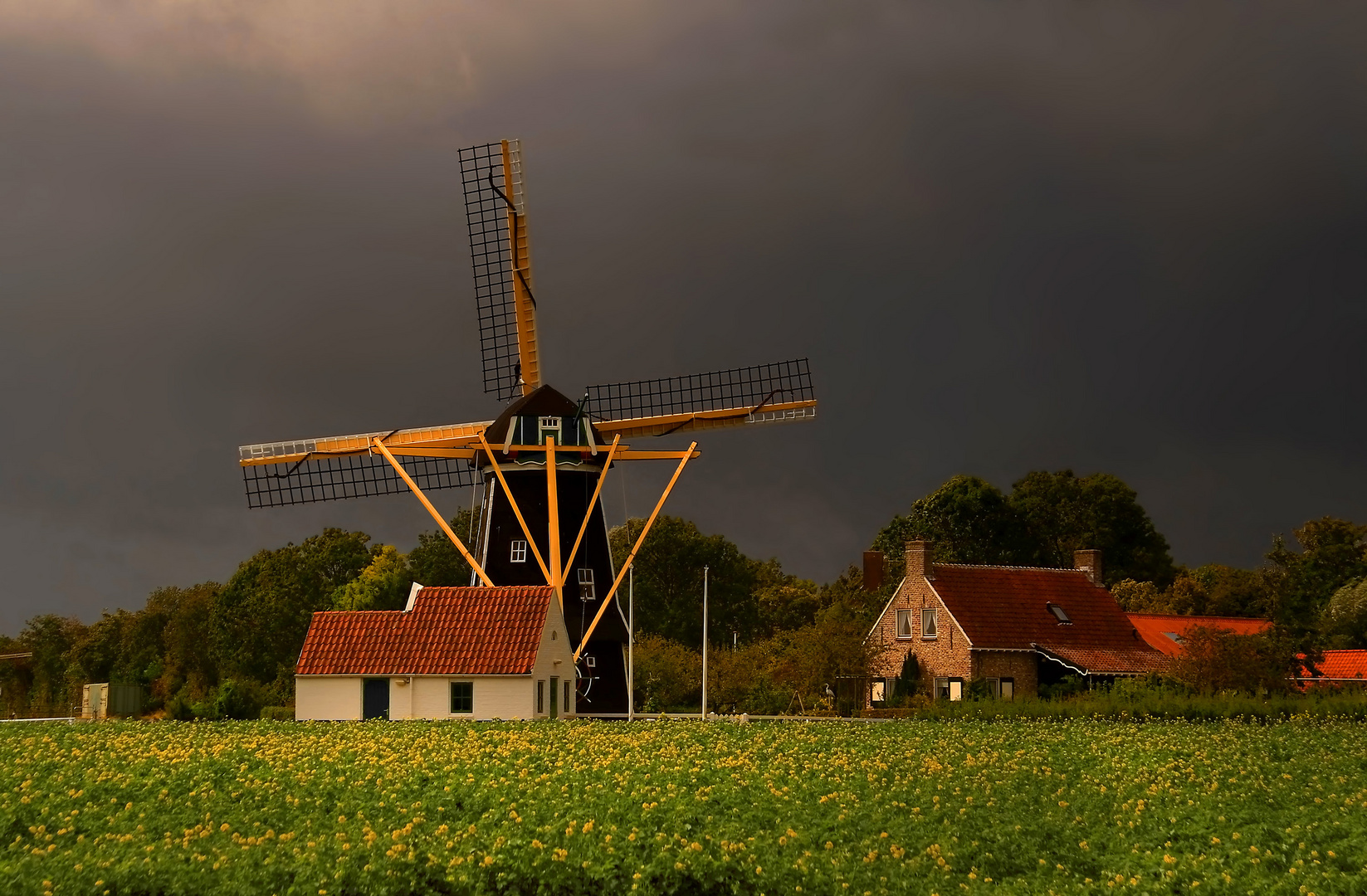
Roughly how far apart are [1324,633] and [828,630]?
20.2 meters

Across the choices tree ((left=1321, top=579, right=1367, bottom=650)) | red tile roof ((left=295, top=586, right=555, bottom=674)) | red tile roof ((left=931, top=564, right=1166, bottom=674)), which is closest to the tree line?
tree ((left=1321, top=579, right=1367, bottom=650))

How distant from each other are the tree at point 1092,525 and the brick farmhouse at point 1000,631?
28.7 m

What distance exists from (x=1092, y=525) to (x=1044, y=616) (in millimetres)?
32705

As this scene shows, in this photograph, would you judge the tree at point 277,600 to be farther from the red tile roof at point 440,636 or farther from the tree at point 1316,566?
the tree at point 1316,566

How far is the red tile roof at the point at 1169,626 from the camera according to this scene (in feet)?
199

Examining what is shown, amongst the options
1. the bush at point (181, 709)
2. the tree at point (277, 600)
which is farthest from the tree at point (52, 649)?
the bush at point (181, 709)

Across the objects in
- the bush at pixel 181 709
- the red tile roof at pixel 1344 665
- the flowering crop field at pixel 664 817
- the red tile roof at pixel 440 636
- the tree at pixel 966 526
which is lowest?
the flowering crop field at pixel 664 817

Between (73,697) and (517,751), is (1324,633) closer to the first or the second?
(517,751)

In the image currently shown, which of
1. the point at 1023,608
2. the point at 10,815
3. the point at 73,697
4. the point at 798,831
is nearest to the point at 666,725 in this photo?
the point at 798,831

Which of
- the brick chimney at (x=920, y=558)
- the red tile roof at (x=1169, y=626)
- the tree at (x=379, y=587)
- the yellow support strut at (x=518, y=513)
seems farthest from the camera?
the tree at (x=379, y=587)

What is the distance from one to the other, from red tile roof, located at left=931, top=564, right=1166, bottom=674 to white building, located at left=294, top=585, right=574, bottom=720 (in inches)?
779

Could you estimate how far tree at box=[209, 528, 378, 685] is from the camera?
7500 cm

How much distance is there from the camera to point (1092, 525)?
290 ft

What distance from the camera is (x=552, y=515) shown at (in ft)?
154
